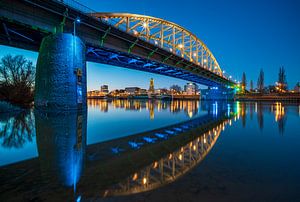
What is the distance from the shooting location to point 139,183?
4504mm

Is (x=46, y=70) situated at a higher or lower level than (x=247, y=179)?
higher

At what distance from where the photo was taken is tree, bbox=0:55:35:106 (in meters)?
34.7

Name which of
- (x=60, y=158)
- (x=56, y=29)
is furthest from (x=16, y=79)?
(x=60, y=158)

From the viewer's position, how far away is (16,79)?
39844 millimetres

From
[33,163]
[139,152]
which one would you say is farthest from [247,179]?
[33,163]

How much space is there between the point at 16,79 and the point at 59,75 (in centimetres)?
2621

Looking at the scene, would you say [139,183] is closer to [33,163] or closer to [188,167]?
[188,167]

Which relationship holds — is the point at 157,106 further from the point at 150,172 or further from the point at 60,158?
the point at 150,172

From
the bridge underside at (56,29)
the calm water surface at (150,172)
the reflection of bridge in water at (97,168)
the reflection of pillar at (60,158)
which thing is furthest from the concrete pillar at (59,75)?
the reflection of bridge in water at (97,168)

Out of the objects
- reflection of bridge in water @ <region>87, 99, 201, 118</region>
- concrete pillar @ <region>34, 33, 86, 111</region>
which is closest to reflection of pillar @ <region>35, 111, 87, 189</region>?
concrete pillar @ <region>34, 33, 86, 111</region>

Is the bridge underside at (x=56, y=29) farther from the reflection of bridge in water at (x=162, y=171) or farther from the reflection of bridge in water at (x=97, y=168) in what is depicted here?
the reflection of bridge in water at (x=162, y=171)

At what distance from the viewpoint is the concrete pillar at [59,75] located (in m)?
21.2

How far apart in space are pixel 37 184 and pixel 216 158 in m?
5.47

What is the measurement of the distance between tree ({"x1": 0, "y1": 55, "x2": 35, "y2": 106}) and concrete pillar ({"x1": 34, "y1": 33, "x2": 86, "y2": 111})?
17497mm
